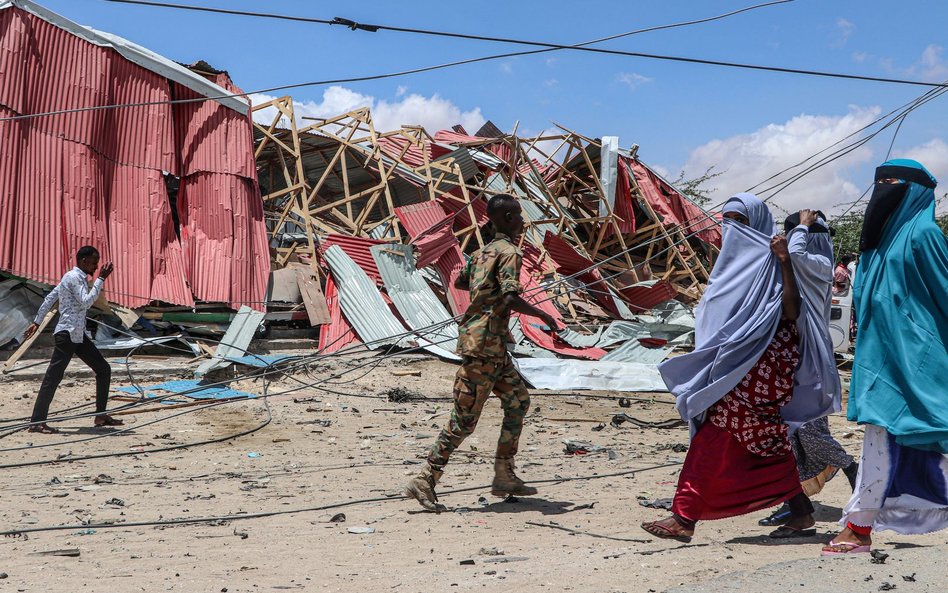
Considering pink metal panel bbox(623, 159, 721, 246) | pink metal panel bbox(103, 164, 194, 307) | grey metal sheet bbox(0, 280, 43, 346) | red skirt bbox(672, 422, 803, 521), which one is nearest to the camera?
red skirt bbox(672, 422, 803, 521)

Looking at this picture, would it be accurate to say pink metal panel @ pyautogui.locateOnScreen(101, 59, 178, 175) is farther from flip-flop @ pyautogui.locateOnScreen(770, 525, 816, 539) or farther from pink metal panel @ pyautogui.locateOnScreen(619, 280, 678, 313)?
flip-flop @ pyautogui.locateOnScreen(770, 525, 816, 539)

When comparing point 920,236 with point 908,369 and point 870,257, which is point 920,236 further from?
point 908,369

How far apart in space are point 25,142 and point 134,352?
8.29 feet

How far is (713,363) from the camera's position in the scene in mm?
3893

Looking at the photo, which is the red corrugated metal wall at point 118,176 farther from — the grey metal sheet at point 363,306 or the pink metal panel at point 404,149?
the pink metal panel at point 404,149

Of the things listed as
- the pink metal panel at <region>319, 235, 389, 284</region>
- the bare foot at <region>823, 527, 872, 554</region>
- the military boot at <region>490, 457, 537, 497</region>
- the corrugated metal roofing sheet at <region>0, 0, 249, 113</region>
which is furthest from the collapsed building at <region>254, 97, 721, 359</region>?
the bare foot at <region>823, 527, 872, 554</region>

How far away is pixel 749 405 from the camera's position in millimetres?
3852

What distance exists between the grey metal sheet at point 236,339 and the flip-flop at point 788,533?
6438 mm

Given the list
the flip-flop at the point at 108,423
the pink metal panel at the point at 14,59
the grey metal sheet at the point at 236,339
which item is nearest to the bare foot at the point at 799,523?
the flip-flop at the point at 108,423

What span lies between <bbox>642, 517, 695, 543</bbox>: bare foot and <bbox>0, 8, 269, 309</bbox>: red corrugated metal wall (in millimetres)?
7422

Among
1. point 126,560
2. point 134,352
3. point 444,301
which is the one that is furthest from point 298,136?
point 126,560

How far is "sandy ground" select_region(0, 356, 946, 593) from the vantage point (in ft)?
11.1

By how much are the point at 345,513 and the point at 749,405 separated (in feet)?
6.89

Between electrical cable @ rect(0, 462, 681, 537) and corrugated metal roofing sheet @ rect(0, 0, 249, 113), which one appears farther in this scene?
corrugated metal roofing sheet @ rect(0, 0, 249, 113)
